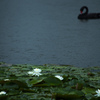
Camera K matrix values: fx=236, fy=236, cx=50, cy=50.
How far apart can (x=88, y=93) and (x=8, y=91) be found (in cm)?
68

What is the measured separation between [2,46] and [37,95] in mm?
7522

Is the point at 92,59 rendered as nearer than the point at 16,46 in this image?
Yes

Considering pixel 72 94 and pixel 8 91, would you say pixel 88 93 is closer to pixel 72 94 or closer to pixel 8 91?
pixel 72 94

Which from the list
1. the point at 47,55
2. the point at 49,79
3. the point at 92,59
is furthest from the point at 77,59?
the point at 49,79

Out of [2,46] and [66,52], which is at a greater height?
[2,46]

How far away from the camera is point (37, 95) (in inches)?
76.3

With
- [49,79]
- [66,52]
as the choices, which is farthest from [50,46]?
[49,79]

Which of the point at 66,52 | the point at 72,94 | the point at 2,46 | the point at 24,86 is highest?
the point at 2,46

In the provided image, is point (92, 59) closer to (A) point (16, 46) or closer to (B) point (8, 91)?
(A) point (16, 46)

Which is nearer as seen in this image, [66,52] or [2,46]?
[66,52]

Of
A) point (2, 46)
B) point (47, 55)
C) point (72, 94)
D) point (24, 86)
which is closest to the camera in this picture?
point (72, 94)

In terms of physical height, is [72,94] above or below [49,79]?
below

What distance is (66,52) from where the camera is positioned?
8.36m

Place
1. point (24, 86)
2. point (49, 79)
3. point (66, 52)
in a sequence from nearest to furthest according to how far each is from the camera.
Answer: point (24, 86) → point (49, 79) → point (66, 52)
